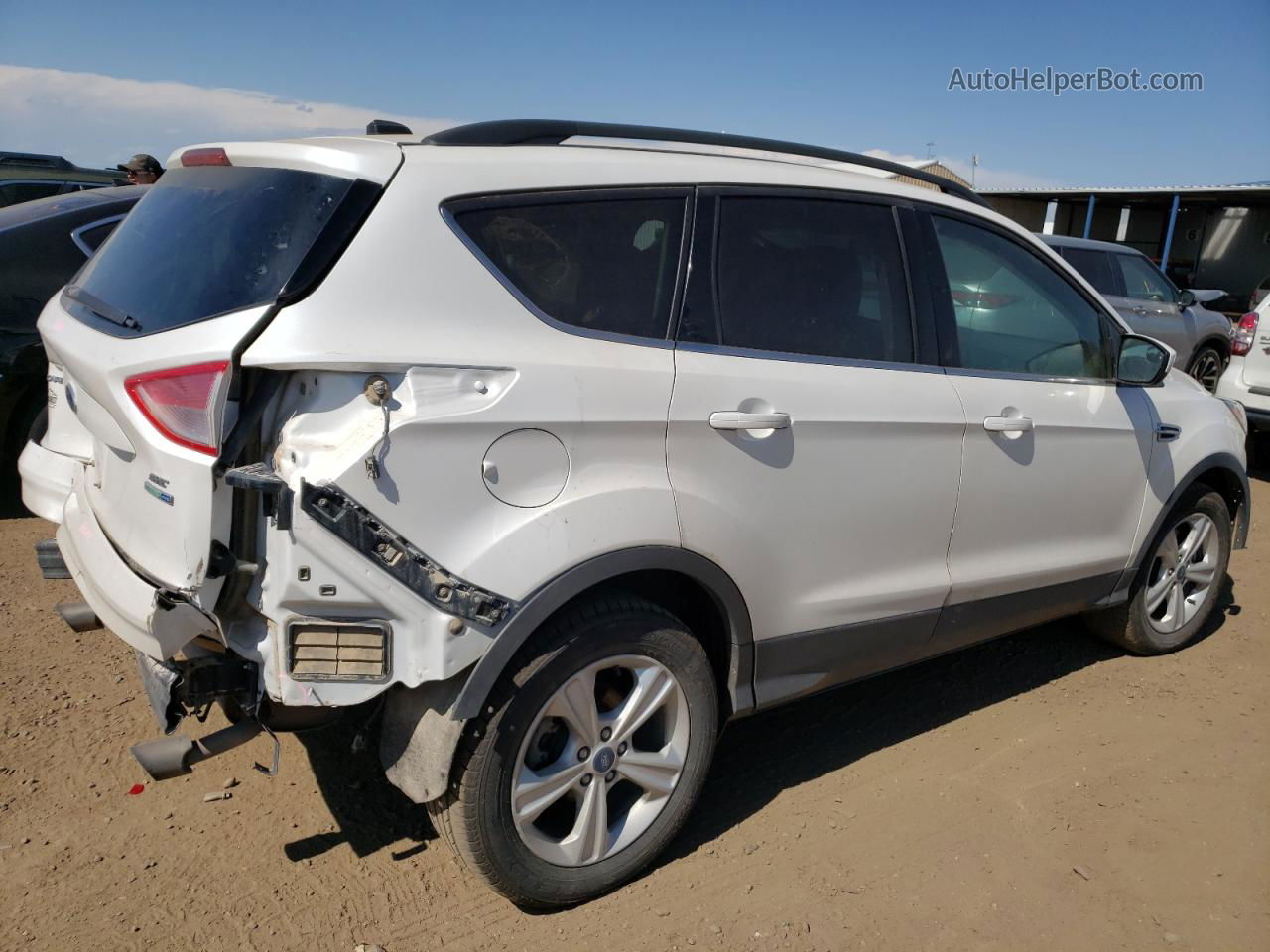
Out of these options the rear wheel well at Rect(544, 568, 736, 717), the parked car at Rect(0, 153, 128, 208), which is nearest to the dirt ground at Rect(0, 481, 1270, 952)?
the rear wheel well at Rect(544, 568, 736, 717)

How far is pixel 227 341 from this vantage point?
2203mm

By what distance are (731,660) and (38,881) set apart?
2001mm

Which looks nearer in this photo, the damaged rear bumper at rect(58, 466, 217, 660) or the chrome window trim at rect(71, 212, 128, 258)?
the damaged rear bumper at rect(58, 466, 217, 660)

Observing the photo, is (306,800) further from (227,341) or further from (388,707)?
(227,341)

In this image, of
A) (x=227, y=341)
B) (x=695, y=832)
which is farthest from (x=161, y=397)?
(x=695, y=832)

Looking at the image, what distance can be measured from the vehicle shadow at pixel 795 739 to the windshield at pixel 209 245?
1115 mm

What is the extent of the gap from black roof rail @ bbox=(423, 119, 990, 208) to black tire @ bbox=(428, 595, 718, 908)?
126cm

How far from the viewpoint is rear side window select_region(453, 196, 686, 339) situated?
97.5 inches

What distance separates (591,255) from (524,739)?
4.10 ft

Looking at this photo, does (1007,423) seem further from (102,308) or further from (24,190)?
(24,190)

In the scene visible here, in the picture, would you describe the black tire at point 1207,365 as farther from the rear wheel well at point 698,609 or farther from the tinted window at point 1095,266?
the rear wheel well at point 698,609

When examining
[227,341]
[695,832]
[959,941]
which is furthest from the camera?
[695,832]

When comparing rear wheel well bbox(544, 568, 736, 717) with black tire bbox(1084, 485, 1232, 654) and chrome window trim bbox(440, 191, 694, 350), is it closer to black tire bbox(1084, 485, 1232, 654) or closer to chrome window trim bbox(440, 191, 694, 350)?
chrome window trim bbox(440, 191, 694, 350)

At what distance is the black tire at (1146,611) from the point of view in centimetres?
439
